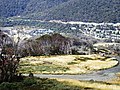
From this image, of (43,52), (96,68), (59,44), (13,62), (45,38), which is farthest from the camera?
(45,38)

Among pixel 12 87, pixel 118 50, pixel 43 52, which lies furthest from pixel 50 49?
pixel 12 87

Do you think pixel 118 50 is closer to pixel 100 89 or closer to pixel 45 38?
pixel 45 38

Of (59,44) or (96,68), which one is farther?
(59,44)

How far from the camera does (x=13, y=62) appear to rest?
46.7 m

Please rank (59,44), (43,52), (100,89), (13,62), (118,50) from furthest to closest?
1. (118,50)
2. (59,44)
3. (43,52)
4. (13,62)
5. (100,89)

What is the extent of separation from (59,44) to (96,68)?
5887cm

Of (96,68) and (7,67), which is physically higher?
(7,67)

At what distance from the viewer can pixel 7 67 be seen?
4488 centimetres

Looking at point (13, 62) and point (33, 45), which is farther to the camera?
point (33, 45)

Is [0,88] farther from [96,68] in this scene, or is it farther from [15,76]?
[96,68]

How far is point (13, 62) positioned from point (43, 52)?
9116 cm

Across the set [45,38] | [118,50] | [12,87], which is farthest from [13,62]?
[118,50]

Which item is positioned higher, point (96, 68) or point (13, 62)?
point (13, 62)

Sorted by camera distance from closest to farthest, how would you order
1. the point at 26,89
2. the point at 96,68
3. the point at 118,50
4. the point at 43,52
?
1. the point at 26,89
2. the point at 96,68
3. the point at 43,52
4. the point at 118,50
